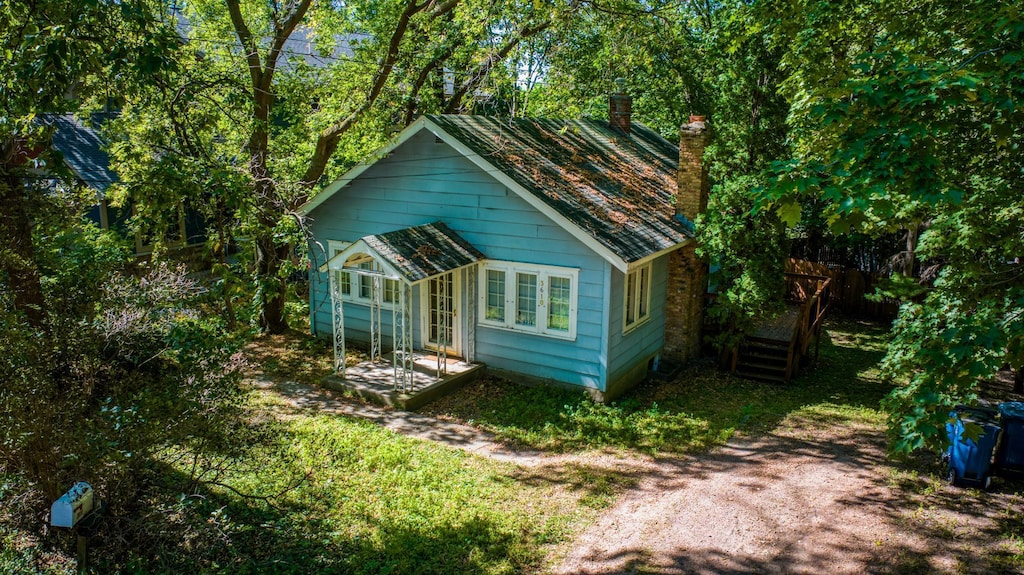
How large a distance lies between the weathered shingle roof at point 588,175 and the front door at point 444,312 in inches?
101

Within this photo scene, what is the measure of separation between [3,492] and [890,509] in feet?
31.0

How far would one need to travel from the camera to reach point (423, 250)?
40.4 ft

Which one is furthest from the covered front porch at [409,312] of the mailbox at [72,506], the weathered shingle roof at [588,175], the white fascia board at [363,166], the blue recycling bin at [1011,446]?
the blue recycling bin at [1011,446]

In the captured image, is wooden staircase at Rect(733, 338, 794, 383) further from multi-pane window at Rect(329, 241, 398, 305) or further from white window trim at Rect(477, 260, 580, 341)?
multi-pane window at Rect(329, 241, 398, 305)

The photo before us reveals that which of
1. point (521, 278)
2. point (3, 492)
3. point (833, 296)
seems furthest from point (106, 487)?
point (833, 296)

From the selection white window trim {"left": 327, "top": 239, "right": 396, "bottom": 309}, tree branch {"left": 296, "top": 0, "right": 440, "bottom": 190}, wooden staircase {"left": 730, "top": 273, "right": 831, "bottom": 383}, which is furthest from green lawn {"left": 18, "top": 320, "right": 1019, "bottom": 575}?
tree branch {"left": 296, "top": 0, "right": 440, "bottom": 190}

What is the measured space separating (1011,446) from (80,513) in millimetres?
10721

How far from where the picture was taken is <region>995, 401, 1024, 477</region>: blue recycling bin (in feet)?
29.4

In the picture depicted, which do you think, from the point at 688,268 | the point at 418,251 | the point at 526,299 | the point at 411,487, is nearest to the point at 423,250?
the point at 418,251

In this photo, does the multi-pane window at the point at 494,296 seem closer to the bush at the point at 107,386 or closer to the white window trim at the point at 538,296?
the white window trim at the point at 538,296

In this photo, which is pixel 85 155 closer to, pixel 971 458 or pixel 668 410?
pixel 668 410

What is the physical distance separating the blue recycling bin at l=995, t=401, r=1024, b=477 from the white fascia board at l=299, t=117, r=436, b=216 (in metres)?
10.1

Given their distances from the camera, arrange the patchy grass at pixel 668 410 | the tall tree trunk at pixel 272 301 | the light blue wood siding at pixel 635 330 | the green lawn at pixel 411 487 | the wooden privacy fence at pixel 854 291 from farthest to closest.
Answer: the wooden privacy fence at pixel 854 291 → the tall tree trunk at pixel 272 301 → the light blue wood siding at pixel 635 330 → the patchy grass at pixel 668 410 → the green lawn at pixel 411 487

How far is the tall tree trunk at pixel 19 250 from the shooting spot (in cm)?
624
